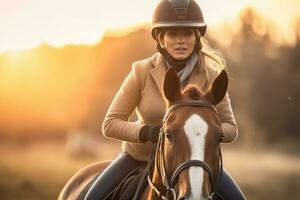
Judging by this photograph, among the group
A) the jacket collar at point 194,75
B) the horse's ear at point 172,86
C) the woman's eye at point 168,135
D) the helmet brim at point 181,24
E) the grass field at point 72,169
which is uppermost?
the helmet brim at point 181,24

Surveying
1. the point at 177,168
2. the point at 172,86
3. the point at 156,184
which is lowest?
the point at 156,184

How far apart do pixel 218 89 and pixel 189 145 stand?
22.8 inches

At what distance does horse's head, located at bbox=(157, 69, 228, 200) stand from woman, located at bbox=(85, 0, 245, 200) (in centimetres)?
72

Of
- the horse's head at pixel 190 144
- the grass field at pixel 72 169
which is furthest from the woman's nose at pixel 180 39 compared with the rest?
the grass field at pixel 72 169

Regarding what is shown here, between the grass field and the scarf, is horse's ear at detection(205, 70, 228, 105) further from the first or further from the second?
the grass field

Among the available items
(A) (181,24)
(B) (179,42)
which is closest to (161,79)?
(B) (179,42)

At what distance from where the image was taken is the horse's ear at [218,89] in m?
5.38

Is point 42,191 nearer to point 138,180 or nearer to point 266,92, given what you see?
point 266,92

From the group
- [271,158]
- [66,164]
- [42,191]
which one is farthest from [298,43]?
Result: [42,191]

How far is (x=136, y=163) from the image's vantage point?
21.5 feet

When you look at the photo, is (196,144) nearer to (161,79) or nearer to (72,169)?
(161,79)

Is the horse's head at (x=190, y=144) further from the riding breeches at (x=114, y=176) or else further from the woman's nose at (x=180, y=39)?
the riding breeches at (x=114, y=176)

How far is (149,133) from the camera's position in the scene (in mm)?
5664

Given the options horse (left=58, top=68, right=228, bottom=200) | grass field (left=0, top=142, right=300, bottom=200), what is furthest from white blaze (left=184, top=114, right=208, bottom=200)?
grass field (left=0, top=142, right=300, bottom=200)
